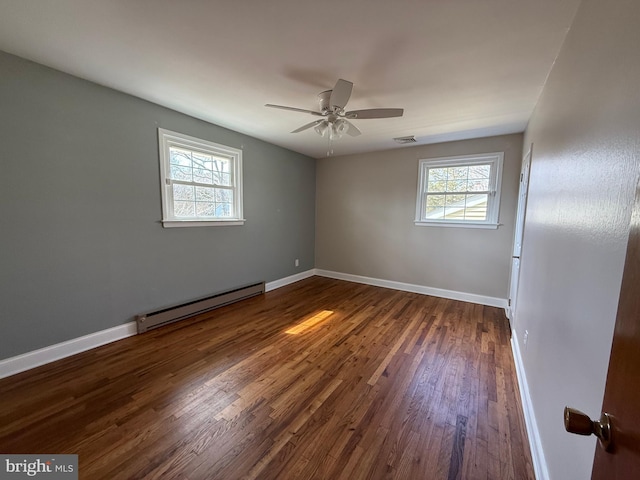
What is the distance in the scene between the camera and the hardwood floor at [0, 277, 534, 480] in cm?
140

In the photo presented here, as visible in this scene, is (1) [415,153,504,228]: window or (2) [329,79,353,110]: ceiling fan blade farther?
(1) [415,153,504,228]: window

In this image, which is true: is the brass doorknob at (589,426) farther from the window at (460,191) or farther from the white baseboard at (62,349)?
the window at (460,191)

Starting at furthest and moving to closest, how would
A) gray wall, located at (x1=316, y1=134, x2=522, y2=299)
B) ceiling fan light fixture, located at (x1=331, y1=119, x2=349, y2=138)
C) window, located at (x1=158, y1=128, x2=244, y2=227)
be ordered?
gray wall, located at (x1=316, y1=134, x2=522, y2=299), window, located at (x1=158, y1=128, x2=244, y2=227), ceiling fan light fixture, located at (x1=331, y1=119, x2=349, y2=138)

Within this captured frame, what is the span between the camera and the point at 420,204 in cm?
427

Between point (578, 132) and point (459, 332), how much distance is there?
2.38 metres

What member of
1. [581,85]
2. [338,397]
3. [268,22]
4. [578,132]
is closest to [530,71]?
[581,85]

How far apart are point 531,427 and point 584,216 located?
1.35 metres

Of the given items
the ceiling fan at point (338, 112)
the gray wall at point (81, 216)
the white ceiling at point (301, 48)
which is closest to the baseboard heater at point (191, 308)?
the gray wall at point (81, 216)

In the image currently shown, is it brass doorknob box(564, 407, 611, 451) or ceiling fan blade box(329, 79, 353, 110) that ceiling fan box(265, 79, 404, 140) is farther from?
brass doorknob box(564, 407, 611, 451)

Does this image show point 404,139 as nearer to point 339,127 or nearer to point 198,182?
point 339,127

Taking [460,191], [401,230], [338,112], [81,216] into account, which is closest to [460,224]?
[460,191]

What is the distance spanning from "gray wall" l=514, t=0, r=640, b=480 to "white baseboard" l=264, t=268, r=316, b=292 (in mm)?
3527

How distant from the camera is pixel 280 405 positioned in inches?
70.9

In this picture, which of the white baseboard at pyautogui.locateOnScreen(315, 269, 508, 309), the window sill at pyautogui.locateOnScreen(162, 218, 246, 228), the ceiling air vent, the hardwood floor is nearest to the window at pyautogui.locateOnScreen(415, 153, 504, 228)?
the ceiling air vent
